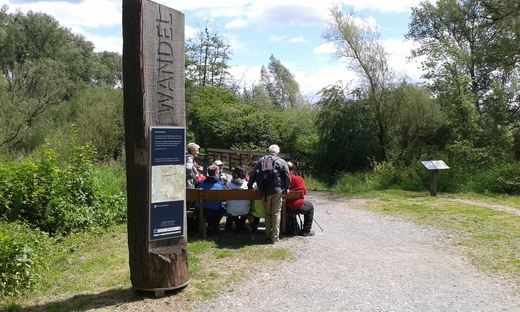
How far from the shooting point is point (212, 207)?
837 cm

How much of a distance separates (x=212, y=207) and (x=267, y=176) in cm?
122

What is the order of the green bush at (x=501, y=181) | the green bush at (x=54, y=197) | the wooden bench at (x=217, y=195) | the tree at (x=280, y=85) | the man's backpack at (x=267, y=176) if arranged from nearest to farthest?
the man's backpack at (x=267, y=176), the wooden bench at (x=217, y=195), the green bush at (x=54, y=197), the green bush at (x=501, y=181), the tree at (x=280, y=85)

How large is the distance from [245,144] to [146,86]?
795 inches

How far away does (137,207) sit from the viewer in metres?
5.45

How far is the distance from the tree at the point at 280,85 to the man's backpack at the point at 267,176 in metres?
35.4

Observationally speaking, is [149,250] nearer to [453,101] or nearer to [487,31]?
[453,101]

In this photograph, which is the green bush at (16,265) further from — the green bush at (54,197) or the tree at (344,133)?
the tree at (344,133)

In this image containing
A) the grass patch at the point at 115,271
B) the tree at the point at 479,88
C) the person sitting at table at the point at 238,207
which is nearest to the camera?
the grass patch at the point at 115,271

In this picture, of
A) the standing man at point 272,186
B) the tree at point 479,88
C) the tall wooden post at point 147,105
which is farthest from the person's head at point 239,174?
the tree at point 479,88

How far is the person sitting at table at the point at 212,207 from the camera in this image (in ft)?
27.5

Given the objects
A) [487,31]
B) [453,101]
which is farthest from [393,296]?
[487,31]

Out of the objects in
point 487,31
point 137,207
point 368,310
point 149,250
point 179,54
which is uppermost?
point 487,31

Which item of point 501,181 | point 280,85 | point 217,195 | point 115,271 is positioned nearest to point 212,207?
point 217,195

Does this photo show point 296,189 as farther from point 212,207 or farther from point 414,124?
point 414,124
